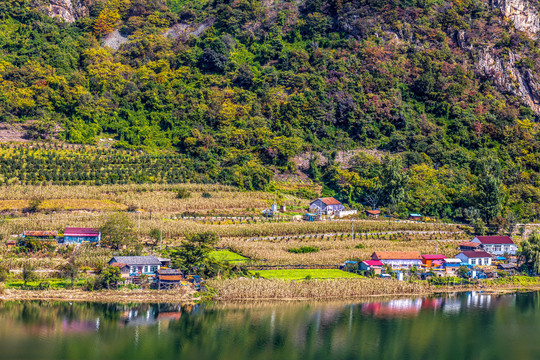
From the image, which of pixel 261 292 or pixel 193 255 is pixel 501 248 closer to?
pixel 261 292

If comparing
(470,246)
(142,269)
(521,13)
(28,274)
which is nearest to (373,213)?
(470,246)

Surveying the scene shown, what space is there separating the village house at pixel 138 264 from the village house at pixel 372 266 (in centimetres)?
1950

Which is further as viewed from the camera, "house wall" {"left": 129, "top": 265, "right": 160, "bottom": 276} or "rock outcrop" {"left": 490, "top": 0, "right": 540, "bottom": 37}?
"rock outcrop" {"left": 490, "top": 0, "right": 540, "bottom": 37}

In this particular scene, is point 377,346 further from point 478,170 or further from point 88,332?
point 478,170

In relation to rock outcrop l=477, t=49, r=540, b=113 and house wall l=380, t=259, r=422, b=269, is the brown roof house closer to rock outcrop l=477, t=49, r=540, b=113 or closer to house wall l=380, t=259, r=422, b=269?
house wall l=380, t=259, r=422, b=269

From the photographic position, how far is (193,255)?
57656mm

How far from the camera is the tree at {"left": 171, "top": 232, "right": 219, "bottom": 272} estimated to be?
189 ft

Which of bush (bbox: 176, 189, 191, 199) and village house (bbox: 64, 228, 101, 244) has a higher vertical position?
bush (bbox: 176, 189, 191, 199)

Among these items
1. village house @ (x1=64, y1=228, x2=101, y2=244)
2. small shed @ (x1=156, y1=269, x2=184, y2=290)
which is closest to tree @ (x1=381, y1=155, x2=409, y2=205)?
small shed @ (x1=156, y1=269, x2=184, y2=290)

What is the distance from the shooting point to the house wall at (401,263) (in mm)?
64250

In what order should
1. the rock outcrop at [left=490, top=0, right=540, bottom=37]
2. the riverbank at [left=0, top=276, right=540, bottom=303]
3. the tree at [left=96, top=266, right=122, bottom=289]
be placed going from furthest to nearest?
1. the rock outcrop at [left=490, top=0, right=540, bottom=37]
2. the tree at [left=96, top=266, right=122, bottom=289]
3. the riverbank at [left=0, top=276, right=540, bottom=303]

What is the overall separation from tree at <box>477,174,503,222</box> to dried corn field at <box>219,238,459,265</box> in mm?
9369

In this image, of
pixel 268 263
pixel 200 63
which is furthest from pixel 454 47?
pixel 268 263

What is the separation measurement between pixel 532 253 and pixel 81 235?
44817 mm
